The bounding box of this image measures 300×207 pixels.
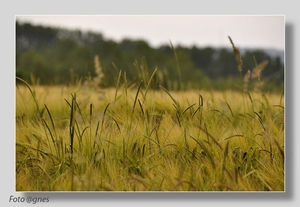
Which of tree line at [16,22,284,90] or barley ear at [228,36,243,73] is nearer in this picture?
barley ear at [228,36,243,73]

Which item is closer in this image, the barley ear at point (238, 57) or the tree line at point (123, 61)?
the barley ear at point (238, 57)

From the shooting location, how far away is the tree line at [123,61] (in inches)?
93.8

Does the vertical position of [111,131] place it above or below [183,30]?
below

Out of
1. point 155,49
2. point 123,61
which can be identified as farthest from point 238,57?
point 123,61

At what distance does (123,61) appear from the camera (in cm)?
239

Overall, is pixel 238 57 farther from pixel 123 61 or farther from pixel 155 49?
pixel 123 61

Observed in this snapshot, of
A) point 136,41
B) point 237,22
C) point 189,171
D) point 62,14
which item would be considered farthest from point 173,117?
point 62,14

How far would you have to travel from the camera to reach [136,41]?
2387 mm

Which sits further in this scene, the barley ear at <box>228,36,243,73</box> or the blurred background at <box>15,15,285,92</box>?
the blurred background at <box>15,15,285,92</box>

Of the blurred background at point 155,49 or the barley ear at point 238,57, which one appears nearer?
the barley ear at point 238,57

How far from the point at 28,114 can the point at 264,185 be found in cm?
127

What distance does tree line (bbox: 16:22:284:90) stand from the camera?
2383 millimetres

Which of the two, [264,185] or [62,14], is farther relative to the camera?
[62,14]
